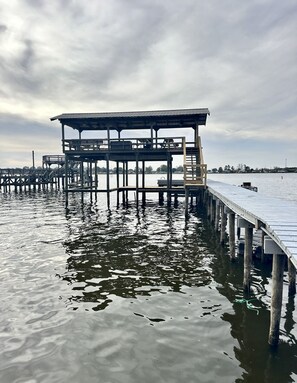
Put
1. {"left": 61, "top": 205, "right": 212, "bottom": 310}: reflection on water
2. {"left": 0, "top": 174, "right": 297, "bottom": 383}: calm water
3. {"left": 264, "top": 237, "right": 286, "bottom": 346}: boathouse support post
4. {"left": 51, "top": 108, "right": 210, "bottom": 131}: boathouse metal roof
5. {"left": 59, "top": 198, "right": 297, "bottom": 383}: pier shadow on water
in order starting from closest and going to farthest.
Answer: {"left": 0, "top": 174, "right": 297, "bottom": 383}: calm water, {"left": 59, "top": 198, "right": 297, "bottom": 383}: pier shadow on water, {"left": 264, "top": 237, "right": 286, "bottom": 346}: boathouse support post, {"left": 61, "top": 205, "right": 212, "bottom": 310}: reflection on water, {"left": 51, "top": 108, "right": 210, "bottom": 131}: boathouse metal roof

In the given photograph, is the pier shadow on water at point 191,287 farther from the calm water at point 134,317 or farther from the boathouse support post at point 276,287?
the boathouse support post at point 276,287

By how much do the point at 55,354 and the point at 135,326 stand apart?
1692 mm

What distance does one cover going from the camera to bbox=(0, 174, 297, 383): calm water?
15.5 ft

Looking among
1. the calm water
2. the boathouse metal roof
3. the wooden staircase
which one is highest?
the boathouse metal roof

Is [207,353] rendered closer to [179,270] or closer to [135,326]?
[135,326]

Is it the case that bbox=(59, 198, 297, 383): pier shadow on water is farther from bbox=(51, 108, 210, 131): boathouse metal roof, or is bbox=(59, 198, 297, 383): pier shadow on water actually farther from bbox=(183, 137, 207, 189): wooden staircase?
bbox=(51, 108, 210, 131): boathouse metal roof

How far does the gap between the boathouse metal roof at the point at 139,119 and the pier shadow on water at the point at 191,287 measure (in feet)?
35.4

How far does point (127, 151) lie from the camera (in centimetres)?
2353

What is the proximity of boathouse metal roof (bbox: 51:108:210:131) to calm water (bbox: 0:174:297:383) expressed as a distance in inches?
514

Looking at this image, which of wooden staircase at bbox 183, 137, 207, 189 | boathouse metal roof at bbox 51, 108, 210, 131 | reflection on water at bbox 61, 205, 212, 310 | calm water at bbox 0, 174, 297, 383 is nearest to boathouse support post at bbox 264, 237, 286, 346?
calm water at bbox 0, 174, 297, 383

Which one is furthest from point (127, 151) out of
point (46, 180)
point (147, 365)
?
point (46, 180)

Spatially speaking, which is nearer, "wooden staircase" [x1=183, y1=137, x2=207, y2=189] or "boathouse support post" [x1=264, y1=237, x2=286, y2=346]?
"boathouse support post" [x1=264, y1=237, x2=286, y2=346]

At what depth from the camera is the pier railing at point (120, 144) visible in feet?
74.9

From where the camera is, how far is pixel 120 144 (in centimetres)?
2391
